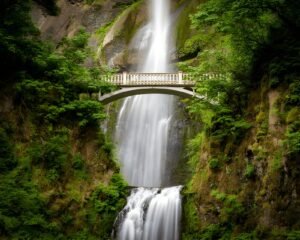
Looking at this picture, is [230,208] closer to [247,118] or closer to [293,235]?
[293,235]

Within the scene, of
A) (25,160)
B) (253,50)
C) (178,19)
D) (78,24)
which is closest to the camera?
(253,50)

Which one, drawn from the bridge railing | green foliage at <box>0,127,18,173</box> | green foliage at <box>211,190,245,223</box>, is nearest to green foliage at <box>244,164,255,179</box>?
green foliage at <box>211,190,245,223</box>

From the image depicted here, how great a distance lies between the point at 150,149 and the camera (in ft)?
90.4

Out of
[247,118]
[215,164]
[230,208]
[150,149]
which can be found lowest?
[230,208]

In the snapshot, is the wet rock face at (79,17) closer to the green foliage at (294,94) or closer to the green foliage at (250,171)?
the green foliage at (250,171)

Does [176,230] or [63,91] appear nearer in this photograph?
[176,230]

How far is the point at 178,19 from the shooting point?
3478cm

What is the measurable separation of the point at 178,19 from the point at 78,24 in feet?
44.7

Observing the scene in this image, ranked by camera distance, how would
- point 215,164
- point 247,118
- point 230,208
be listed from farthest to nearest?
point 215,164 → point 247,118 → point 230,208

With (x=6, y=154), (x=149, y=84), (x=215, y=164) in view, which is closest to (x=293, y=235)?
(x=215, y=164)

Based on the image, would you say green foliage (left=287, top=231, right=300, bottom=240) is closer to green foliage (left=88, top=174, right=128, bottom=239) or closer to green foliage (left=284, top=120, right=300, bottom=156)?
green foliage (left=284, top=120, right=300, bottom=156)

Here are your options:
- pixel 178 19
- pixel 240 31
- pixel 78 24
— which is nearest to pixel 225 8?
pixel 240 31

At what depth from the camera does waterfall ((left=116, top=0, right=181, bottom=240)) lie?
54.5ft

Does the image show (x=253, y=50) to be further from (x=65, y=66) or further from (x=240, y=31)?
(x=65, y=66)
